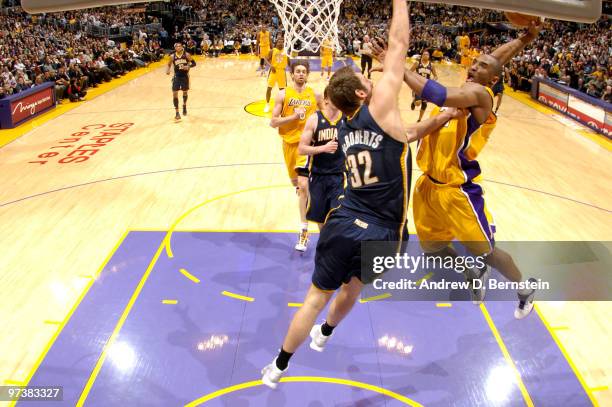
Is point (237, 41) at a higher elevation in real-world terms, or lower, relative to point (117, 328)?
higher

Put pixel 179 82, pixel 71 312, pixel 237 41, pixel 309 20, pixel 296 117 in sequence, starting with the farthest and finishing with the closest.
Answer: pixel 237 41 → pixel 179 82 → pixel 309 20 → pixel 296 117 → pixel 71 312

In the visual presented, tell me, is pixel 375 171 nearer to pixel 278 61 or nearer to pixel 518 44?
pixel 518 44

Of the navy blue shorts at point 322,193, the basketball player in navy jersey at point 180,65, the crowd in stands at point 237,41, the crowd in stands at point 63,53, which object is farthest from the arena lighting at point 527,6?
the crowd in stands at point 63,53

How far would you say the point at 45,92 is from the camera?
1320 centimetres

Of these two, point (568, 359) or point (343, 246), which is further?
point (568, 359)

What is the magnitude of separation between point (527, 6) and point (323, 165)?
2743 millimetres

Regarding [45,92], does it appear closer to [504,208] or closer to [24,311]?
[24,311]

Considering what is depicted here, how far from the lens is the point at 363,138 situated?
3199mm

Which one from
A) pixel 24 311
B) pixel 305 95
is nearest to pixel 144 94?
pixel 305 95

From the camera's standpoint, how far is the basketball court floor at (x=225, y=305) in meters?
4.18

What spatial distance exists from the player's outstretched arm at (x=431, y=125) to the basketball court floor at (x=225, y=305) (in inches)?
78.7

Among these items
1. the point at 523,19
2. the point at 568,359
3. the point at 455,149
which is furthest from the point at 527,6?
the point at 568,359

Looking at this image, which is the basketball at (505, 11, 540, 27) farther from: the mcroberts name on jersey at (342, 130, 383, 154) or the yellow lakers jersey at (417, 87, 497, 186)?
the mcroberts name on jersey at (342, 130, 383, 154)

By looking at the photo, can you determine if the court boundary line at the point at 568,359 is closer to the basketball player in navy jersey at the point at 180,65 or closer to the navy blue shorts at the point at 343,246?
the navy blue shorts at the point at 343,246
